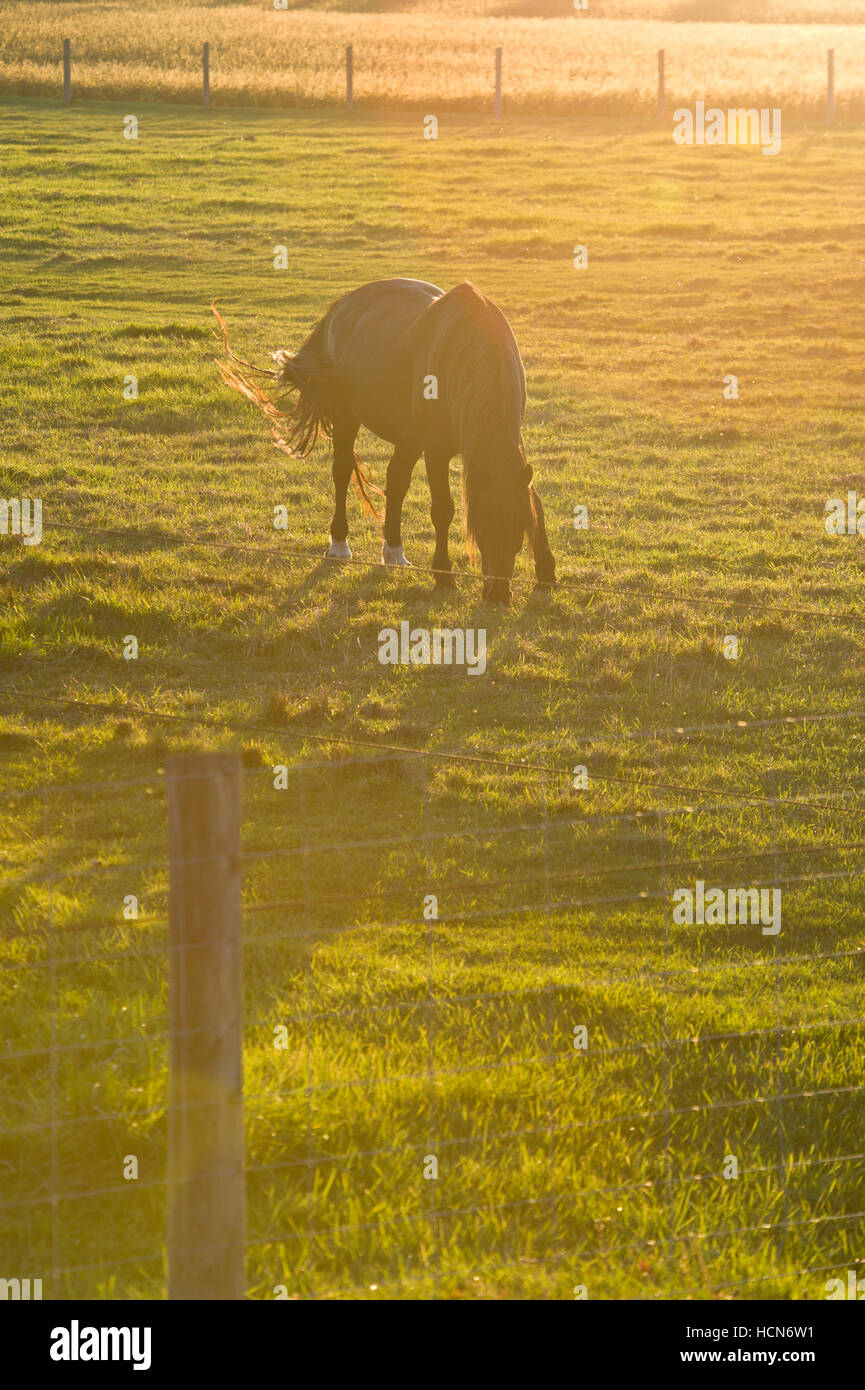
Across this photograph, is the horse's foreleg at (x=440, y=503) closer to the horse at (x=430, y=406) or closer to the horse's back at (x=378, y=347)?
the horse at (x=430, y=406)

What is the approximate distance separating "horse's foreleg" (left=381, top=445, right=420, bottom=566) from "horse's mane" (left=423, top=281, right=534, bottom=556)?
0.86 metres

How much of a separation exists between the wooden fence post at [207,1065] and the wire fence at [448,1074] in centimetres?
1

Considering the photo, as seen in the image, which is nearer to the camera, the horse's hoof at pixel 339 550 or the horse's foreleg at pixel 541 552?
the horse's foreleg at pixel 541 552

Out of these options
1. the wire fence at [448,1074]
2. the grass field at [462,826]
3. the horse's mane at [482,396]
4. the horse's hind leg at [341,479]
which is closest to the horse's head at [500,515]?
the horse's mane at [482,396]

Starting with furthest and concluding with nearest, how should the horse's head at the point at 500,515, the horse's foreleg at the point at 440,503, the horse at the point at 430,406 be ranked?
the horse's foreleg at the point at 440,503 < the horse at the point at 430,406 < the horse's head at the point at 500,515

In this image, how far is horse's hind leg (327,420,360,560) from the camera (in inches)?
461

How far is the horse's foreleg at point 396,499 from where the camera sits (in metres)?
11.2

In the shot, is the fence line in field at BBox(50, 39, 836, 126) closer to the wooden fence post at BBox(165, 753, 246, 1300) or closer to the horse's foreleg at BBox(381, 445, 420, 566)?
the horse's foreleg at BBox(381, 445, 420, 566)

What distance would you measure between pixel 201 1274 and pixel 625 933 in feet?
11.0

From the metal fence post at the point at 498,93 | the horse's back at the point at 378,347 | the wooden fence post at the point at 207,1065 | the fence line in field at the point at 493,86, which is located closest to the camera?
the wooden fence post at the point at 207,1065

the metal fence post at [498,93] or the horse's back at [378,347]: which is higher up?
the metal fence post at [498,93]

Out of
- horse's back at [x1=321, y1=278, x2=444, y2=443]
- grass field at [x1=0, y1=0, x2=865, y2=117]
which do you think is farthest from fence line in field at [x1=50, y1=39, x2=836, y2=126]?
horse's back at [x1=321, y1=278, x2=444, y2=443]

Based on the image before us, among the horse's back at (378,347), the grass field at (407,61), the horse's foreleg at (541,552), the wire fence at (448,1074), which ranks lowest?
the wire fence at (448,1074)
